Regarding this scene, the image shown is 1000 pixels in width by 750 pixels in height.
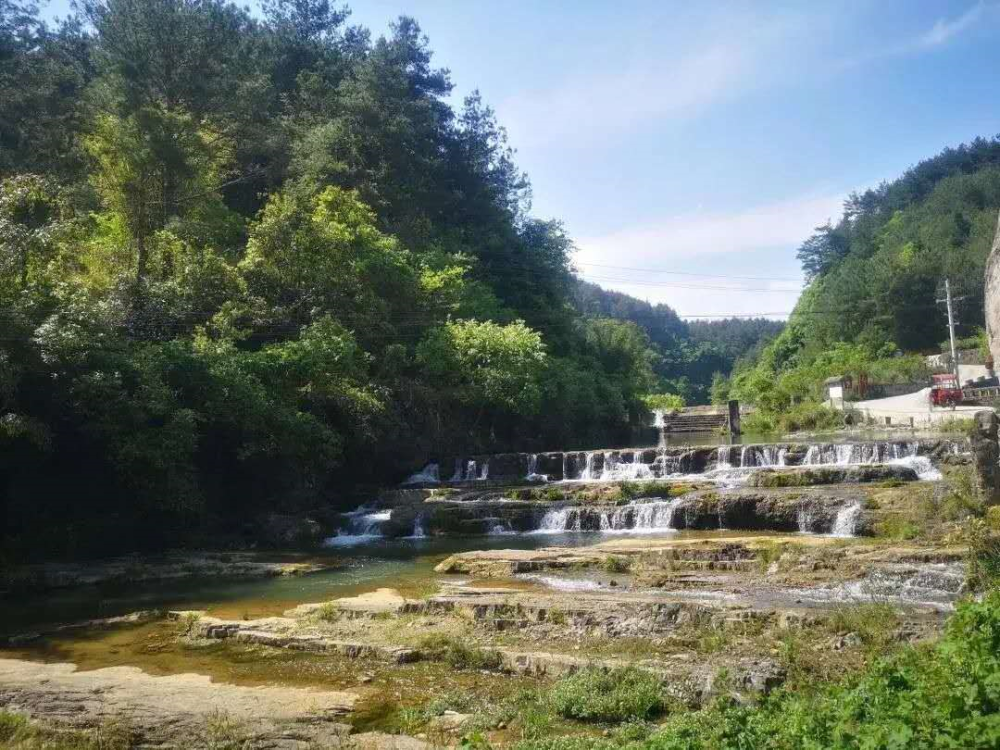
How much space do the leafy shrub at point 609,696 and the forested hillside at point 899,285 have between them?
4035 cm

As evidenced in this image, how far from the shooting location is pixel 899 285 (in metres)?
63.0

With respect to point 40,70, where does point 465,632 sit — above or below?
below

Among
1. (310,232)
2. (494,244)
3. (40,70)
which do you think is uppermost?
(40,70)

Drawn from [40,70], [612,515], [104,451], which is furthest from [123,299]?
[40,70]

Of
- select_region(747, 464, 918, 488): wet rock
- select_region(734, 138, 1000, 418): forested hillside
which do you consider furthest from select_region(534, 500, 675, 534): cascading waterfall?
select_region(734, 138, 1000, 418): forested hillside

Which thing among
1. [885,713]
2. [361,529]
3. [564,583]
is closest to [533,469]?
[361,529]

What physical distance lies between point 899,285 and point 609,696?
6463 cm

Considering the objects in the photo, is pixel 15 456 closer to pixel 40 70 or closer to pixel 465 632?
pixel 465 632

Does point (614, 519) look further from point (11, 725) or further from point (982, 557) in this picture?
point (11, 725)

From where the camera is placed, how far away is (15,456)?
17406mm

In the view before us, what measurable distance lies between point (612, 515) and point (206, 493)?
11.4 meters

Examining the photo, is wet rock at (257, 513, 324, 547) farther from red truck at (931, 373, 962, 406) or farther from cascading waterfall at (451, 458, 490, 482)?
red truck at (931, 373, 962, 406)

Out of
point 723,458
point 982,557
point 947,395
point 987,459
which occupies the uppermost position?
point 947,395

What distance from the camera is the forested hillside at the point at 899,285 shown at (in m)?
57.4
